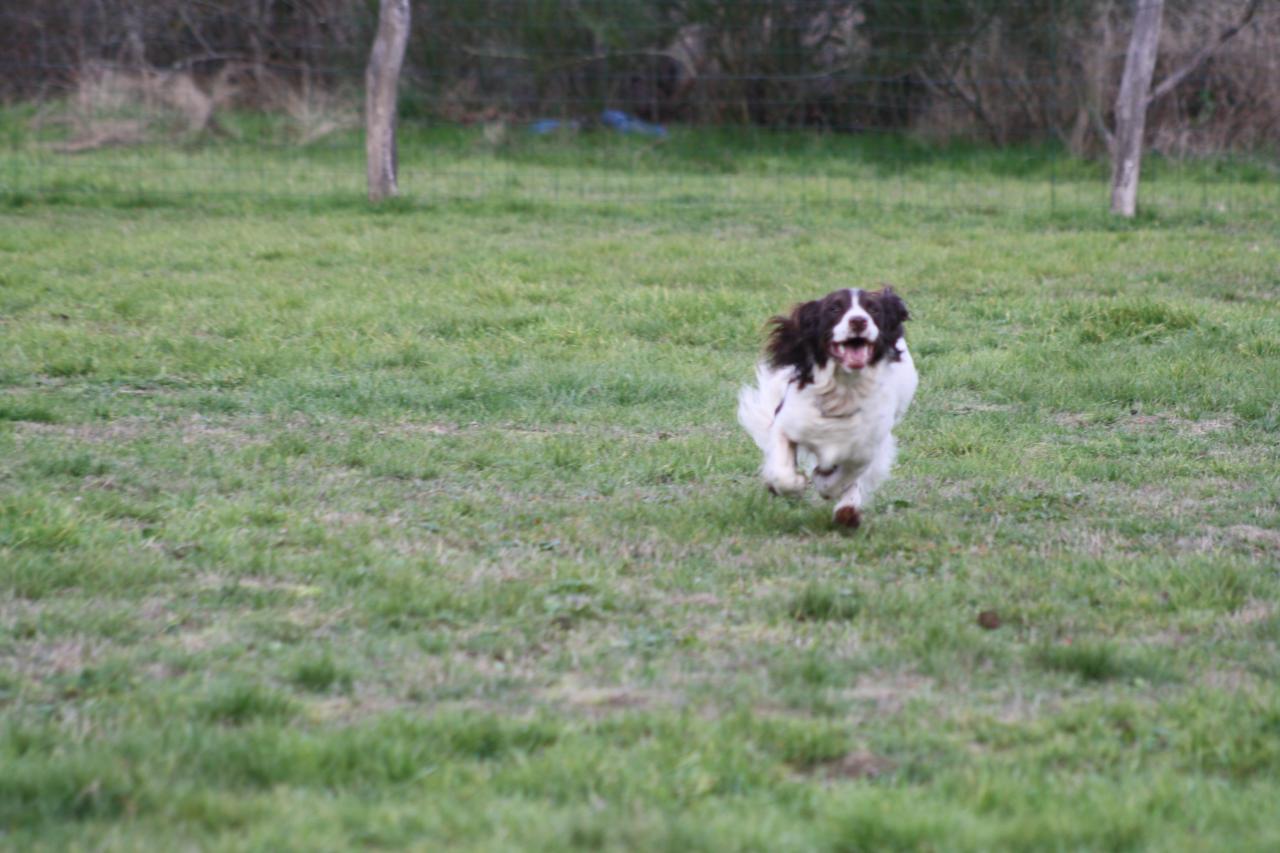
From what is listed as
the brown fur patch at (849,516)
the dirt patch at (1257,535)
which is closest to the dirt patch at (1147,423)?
the dirt patch at (1257,535)

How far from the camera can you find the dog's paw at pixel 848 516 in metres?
5.49

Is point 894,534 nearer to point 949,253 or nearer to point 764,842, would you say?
point 764,842

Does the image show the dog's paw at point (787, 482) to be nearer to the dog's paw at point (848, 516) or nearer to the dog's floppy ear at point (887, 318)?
the dog's paw at point (848, 516)

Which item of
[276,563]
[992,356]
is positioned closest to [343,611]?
[276,563]

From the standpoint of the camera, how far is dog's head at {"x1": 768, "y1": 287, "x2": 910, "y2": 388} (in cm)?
548

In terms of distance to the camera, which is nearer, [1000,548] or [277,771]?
[277,771]

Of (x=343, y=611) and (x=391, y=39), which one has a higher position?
(x=391, y=39)

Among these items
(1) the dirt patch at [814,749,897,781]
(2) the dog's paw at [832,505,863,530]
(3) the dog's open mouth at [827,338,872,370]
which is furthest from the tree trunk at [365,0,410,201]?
(1) the dirt patch at [814,749,897,781]

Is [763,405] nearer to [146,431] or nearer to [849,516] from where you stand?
[849,516]

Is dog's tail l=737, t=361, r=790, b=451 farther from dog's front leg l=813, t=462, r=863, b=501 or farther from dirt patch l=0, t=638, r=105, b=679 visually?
dirt patch l=0, t=638, r=105, b=679

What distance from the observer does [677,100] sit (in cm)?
1989

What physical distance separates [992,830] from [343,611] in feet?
6.85

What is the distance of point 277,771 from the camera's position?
3186 millimetres

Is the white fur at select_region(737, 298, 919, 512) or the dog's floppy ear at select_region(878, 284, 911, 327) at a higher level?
the dog's floppy ear at select_region(878, 284, 911, 327)
